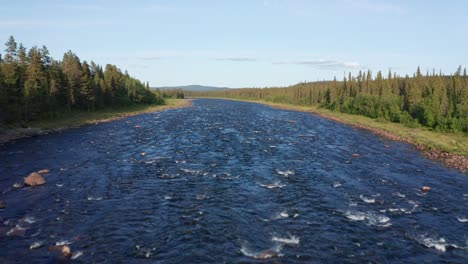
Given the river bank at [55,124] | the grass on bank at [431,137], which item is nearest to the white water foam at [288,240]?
the grass on bank at [431,137]

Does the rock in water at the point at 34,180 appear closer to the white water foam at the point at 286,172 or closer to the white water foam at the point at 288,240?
the white water foam at the point at 288,240

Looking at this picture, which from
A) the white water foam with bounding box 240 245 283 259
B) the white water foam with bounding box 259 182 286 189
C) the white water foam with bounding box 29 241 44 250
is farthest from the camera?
the white water foam with bounding box 259 182 286 189

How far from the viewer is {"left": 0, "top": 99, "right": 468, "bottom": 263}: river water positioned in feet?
71.0

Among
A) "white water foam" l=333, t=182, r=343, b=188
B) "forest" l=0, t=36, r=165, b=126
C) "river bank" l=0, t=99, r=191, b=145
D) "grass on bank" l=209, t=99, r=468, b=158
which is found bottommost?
"white water foam" l=333, t=182, r=343, b=188

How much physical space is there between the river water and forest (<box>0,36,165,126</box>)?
25.9 m

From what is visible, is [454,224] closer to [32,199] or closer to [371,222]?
[371,222]

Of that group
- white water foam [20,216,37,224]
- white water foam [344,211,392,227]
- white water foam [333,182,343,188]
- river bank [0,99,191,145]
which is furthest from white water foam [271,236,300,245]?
river bank [0,99,191,145]

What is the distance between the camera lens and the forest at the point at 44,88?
7344cm

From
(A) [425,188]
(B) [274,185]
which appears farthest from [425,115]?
(B) [274,185]

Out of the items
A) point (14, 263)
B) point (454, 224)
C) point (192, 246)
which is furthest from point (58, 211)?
point (454, 224)

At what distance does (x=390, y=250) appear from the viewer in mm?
22156

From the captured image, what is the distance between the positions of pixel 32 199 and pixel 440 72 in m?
154

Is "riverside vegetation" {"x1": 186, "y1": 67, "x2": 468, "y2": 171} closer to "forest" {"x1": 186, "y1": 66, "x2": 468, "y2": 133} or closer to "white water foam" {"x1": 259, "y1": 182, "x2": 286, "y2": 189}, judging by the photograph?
"forest" {"x1": 186, "y1": 66, "x2": 468, "y2": 133}

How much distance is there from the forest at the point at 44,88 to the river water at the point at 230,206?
85.0ft
